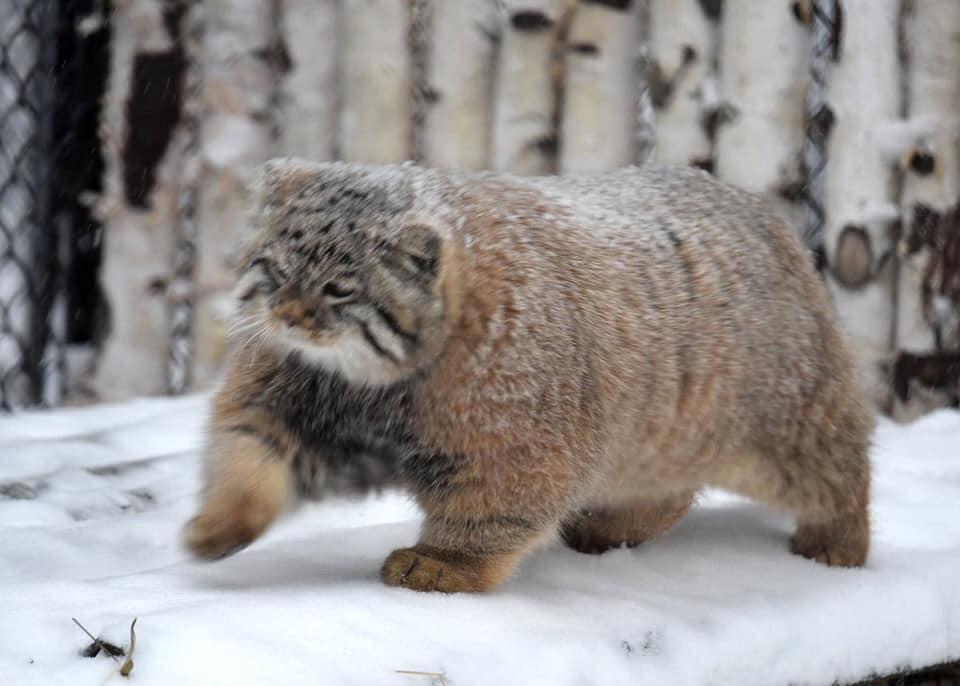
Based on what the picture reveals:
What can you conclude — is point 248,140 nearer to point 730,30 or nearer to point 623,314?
point 730,30

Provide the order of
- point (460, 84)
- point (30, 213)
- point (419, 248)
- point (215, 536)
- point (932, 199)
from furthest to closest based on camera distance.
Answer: point (30, 213) → point (460, 84) → point (932, 199) → point (215, 536) → point (419, 248)

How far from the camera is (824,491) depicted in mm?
3809

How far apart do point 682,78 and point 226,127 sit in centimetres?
193

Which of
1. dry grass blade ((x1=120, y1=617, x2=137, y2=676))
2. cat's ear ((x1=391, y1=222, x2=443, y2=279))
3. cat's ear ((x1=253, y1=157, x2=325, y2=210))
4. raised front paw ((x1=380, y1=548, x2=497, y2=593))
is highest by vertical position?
cat's ear ((x1=253, y1=157, x2=325, y2=210))

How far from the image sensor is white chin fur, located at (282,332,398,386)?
2943 millimetres

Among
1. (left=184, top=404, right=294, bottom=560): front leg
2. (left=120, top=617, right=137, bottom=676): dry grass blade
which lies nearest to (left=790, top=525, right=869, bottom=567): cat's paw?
(left=184, top=404, right=294, bottom=560): front leg

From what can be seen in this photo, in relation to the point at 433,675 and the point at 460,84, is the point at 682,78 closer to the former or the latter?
the point at 460,84

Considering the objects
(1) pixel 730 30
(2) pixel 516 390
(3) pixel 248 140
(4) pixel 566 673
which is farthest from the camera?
(3) pixel 248 140

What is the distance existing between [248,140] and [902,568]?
10.8 ft

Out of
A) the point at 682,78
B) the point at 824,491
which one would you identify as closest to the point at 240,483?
the point at 824,491

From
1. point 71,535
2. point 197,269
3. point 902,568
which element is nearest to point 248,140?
point 197,269

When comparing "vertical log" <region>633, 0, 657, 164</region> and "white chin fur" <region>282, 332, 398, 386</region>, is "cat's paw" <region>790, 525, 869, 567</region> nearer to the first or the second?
"white chin fur" <region>282, 332, 398, 386</region>

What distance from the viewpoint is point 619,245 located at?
3.54 m

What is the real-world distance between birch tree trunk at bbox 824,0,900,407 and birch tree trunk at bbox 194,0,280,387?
236 centimetres
